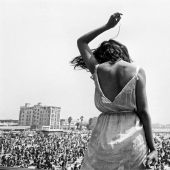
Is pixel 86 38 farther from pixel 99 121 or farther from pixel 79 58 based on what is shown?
pixel 99 121

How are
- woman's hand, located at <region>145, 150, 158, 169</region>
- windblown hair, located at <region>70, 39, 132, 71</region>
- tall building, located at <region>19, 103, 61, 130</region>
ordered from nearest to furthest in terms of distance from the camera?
woman's hand, located at <region>145, 150, 158, 169</region> → windblown hair, located at <region>70, 39, 132, 71</region> → tall building, located at <region>19, 103, 61, 130</region>

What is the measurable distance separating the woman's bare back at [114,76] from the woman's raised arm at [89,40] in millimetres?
51

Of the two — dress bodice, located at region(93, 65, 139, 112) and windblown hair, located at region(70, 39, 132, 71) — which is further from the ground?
windblown hair, located at region(70, 39, 132, 71)

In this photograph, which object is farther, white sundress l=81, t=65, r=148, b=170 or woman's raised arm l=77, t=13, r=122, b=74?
woman's raised arm l=77, t=13, r=122, b=74

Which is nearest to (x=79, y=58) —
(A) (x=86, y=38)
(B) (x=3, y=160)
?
(A) (x=86, y=38)

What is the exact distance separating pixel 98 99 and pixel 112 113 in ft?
0.24

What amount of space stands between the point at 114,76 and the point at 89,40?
0.19 meters

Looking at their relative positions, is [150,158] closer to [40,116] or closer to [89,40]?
[89,40]

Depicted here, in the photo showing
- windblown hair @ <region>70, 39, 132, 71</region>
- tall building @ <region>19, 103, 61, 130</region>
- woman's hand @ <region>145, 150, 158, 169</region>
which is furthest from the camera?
tall building @ <region>19, 103, 61, 130</region>

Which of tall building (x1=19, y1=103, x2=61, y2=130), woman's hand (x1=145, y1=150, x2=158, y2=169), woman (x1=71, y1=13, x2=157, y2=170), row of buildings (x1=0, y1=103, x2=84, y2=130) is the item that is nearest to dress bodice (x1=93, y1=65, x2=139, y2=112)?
woman (x1=71, y1=13, x2=157, y2=170)

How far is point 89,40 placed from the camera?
837 mm

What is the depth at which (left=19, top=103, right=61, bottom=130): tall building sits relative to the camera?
6356cm

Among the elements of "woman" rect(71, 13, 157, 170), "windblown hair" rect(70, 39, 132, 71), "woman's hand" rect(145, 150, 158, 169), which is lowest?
"woman's hand" rect(145, 150, 158, 169)

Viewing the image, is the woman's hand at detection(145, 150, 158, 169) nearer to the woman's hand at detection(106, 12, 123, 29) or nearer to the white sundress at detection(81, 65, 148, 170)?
the white sundress at detection(81, 65, 148, 170)
